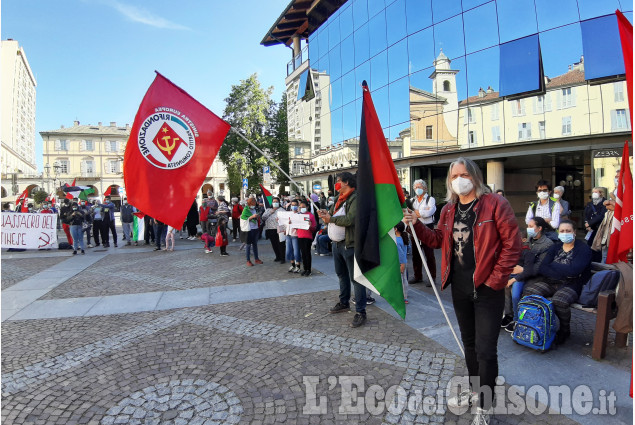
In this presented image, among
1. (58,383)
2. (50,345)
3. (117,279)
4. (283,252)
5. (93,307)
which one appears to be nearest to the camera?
(58,383)

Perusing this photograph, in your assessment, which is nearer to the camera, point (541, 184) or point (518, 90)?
point (541, 184)

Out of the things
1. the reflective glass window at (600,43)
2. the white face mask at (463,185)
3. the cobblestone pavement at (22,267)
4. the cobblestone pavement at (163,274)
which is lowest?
the cobblestone pavement at (163,274)

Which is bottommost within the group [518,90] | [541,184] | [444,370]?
[444,370]

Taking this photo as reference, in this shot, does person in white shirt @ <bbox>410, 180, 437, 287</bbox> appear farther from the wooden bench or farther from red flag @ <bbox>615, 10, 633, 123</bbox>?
red flag @ <bbox>615, 10, 633, 123</bbox>

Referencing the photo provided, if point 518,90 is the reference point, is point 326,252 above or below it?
below

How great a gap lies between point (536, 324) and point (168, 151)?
4295mm

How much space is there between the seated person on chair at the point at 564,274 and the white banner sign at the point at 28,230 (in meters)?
14.8

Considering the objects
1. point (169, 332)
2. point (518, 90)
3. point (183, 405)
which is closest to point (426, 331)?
point (183, 405)

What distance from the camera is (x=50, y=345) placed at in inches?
179

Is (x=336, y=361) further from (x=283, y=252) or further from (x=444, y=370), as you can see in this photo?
(x=283, y=252)

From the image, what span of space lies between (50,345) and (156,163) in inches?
102

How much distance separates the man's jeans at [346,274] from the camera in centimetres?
500

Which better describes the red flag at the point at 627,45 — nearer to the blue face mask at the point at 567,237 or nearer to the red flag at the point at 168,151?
the blue face mask at the point at 567,237

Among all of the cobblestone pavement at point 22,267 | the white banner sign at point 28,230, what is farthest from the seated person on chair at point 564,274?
the white banner sign at point 28,230
